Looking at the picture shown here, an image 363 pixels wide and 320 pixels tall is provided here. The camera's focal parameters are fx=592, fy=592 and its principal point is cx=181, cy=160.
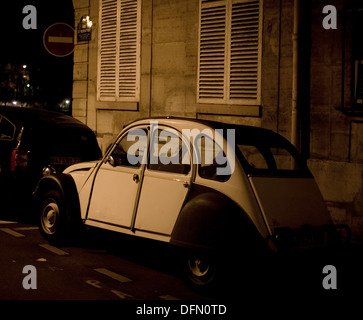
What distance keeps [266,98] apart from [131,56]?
15.2ft

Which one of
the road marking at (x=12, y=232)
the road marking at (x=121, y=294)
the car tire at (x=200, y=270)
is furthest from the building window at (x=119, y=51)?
the road marking at (x=121, y=294)

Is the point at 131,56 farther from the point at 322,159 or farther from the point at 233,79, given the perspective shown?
the point at 322,159

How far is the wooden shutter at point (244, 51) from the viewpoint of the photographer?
11.8m

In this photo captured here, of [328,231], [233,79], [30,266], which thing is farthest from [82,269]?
[233,79]

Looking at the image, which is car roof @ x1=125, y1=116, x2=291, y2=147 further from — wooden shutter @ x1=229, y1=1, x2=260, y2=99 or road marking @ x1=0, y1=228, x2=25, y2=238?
wooden shutter @ x1=229, y1=1, x2=260, y2=99

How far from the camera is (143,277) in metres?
6.82

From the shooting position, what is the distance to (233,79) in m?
12.2

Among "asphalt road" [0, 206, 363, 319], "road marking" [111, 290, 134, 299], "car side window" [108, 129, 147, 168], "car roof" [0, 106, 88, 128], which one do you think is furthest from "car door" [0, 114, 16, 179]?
"road marking" [111, 290, 134, 299]

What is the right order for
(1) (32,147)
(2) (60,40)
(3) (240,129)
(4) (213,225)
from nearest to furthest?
(4) (213,225), (3) (240,129), (1) (32,147), (2) (60,40)

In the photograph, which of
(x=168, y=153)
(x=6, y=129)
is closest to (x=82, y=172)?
(x=168, y=153)

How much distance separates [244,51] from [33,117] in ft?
14.5

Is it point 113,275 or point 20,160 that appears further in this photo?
point 20,160

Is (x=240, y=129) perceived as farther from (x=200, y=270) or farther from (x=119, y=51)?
(x=119, y=51)

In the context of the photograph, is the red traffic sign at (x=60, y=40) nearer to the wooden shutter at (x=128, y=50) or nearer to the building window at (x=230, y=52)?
the wooden shutter at (x=128, y=50)
